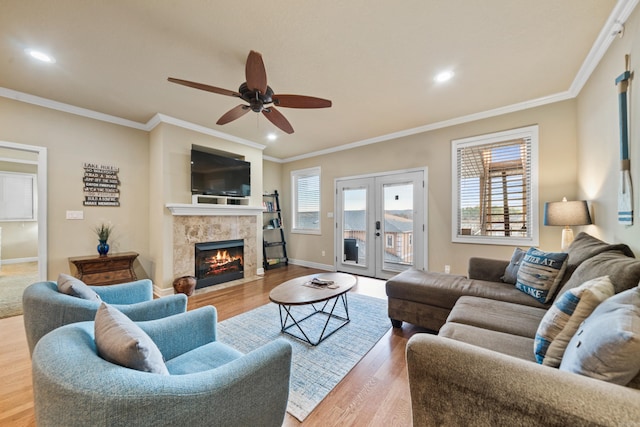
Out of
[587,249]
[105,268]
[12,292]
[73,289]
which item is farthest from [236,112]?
[12,292]

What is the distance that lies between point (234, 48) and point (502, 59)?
2562mm

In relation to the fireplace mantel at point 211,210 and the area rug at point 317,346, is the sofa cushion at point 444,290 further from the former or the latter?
the fireplace mantel at point 211,210

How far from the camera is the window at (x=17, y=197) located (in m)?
5.46

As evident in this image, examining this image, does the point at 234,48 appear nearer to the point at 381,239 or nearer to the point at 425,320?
the point at 425,320

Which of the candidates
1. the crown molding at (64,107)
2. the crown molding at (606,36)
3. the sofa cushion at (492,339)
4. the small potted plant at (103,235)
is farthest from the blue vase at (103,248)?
the crown molding at (606,36)

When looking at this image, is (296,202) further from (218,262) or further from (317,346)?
(317,346)

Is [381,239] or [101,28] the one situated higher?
[101,28]


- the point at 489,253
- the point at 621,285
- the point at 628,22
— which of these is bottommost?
the point at 489,253

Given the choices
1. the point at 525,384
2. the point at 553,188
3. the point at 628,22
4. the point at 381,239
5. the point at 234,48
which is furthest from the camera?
the point at 381,239

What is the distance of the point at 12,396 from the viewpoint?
166 centimetres

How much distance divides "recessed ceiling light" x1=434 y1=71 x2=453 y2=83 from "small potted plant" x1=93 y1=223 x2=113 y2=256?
15.8ft

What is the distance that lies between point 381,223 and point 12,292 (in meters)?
6.01

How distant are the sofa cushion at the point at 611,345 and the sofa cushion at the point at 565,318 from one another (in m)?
0.09

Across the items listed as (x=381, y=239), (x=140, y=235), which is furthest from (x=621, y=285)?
(x=140, y=235)
